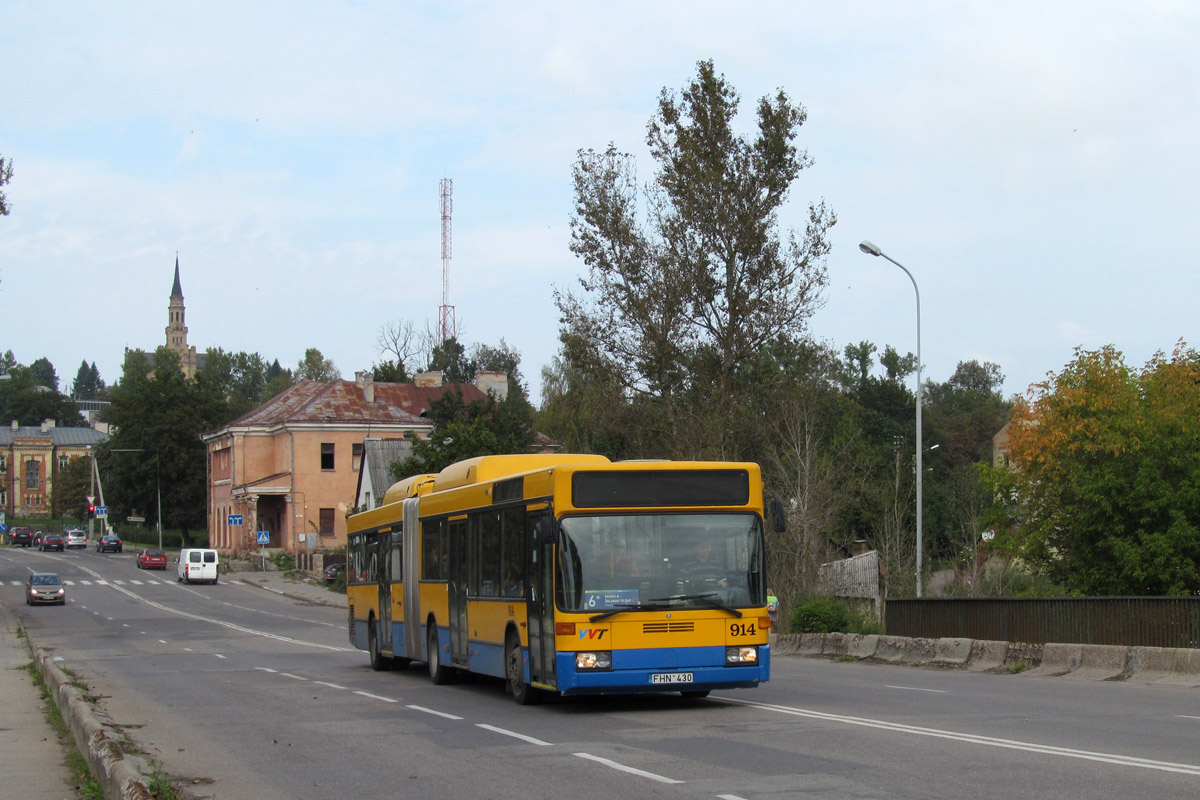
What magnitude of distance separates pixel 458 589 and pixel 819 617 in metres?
12.5

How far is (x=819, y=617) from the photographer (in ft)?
93.6

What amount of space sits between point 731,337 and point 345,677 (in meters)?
23.9

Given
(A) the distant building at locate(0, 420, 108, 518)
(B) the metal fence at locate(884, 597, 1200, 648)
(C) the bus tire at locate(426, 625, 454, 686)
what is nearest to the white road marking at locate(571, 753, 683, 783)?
(C) the bus tire at locate(426, 625, 454, 686)

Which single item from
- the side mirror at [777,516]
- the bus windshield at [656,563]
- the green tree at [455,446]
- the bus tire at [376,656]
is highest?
the green tree at [455,446]

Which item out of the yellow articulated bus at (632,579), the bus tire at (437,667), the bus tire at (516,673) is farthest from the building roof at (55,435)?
the yellow articulated bus at (632,579)

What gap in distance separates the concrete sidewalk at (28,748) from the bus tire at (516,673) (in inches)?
198

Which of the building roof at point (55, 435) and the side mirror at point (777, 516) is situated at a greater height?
the building roof at point (55, 435)

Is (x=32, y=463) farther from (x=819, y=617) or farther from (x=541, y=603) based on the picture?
(x=541, y=603)

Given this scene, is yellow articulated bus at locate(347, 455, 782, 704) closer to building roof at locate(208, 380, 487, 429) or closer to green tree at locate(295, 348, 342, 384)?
building roof at locate(208, 380, 487, 429)

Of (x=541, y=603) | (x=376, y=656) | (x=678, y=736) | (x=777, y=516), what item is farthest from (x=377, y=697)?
(x=678, y=736)

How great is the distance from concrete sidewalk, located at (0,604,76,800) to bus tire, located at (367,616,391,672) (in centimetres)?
559

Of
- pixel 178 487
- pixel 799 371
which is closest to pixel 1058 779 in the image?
pixel 799 371

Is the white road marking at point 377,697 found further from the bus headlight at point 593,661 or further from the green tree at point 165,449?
the green tree at point 165,449

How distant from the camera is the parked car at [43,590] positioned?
54.3 meters
